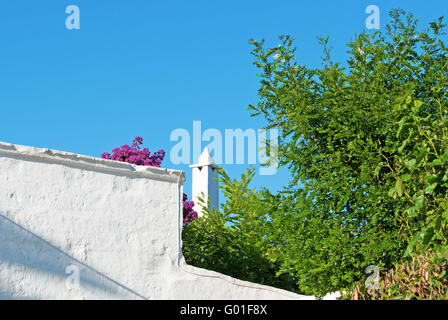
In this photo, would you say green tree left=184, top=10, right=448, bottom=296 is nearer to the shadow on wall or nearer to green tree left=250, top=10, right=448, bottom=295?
green tree left=250, top=10, right=448, bottom=295

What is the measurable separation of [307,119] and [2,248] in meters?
5.37

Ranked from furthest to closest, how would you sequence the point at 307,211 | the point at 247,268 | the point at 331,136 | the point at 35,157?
the point at 247,268 < the point at 331,136 < the point at 307,211 < the point at 35,157

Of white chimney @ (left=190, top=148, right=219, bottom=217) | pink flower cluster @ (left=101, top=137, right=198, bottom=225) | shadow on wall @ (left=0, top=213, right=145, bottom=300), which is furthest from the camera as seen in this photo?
white chimney @ (left=190, top=148, right=219, bottom=217)

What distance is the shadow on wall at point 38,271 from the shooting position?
6.80m

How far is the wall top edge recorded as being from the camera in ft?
23.6

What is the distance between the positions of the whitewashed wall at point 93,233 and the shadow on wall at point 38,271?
0.01m

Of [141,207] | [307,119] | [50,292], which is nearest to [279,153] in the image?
[307,119]

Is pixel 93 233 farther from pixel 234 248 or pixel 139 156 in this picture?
pixel 139 156

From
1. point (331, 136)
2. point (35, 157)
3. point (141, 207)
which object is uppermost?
point (331, 136)

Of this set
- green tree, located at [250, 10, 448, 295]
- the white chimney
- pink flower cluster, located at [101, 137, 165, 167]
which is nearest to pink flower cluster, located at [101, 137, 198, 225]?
pink flower cluster, located at [101, 137, 165, 167]

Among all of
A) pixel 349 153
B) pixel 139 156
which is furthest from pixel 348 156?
pixel 139 156

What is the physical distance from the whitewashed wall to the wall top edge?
0.05 ft
